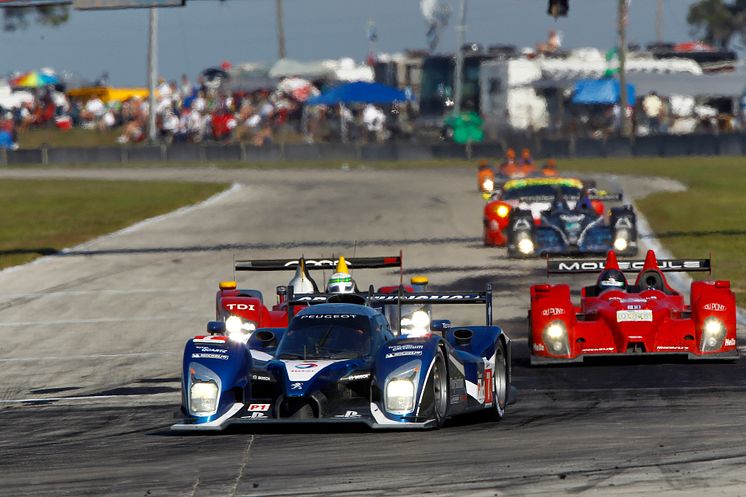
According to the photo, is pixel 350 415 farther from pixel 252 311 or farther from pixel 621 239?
pixel 621 239

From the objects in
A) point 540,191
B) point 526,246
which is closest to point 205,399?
point 526,246

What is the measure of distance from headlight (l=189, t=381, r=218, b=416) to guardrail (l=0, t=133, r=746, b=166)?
53.3 m

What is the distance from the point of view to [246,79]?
80.2m

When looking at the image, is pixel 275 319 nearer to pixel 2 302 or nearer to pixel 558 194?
pixel 2 302

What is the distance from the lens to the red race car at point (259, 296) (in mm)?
16484

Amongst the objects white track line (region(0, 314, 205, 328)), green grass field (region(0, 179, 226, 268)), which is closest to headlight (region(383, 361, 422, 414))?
white track line (region(0, 314, 205, 328))

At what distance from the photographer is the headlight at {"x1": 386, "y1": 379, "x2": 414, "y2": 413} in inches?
466

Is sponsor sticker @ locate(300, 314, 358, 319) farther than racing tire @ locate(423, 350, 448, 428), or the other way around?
sponsor sticker @ locate(300, 314, 358, 319)

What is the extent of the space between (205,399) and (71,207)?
3608 centimetres

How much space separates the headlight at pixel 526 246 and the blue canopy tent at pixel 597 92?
44331 mm

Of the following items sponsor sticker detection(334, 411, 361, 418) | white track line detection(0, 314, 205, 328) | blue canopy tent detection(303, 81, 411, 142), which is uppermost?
blue canopy tent detection(303, 81, 411, 142)

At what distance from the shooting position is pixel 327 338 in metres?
12.8

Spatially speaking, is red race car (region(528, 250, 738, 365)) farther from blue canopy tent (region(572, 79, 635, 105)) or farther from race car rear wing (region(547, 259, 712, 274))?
blue canopy tent (region(572, 79, 635, 105))

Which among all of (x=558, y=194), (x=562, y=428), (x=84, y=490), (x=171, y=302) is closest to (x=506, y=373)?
(x=562, y=428)
